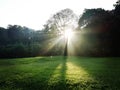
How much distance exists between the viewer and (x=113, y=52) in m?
43.3

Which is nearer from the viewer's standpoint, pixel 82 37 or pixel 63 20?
pixel 82 37

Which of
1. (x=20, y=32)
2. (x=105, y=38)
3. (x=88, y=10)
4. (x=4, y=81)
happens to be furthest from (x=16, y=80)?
(x=20, y=32)

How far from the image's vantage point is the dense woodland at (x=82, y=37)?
41.9 metres

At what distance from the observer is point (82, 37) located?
46344mm

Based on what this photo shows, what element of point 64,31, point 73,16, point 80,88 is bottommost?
point 80,88

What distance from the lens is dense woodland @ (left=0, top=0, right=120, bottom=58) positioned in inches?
1650

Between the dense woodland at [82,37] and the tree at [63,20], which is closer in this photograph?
the dense woodland at [82,37]

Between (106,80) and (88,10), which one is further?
(88,10)

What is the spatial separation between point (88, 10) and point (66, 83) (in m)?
51.1

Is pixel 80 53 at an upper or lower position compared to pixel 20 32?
lower

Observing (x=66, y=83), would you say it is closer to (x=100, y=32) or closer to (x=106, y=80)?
(x=106, y=80)

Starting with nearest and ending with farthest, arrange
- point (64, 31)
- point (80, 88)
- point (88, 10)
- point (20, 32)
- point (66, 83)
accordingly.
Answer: point (80, 88) → point (66, 83) → point (88, 10) → point (64, 31) → point (20, 32)

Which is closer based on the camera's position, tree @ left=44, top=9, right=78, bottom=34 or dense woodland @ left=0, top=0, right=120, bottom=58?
dense woodland @ left=0, top=0, right=120, bottom=58

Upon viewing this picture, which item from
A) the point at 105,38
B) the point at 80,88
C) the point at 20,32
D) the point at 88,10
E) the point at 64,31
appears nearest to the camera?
the point at 80,88
